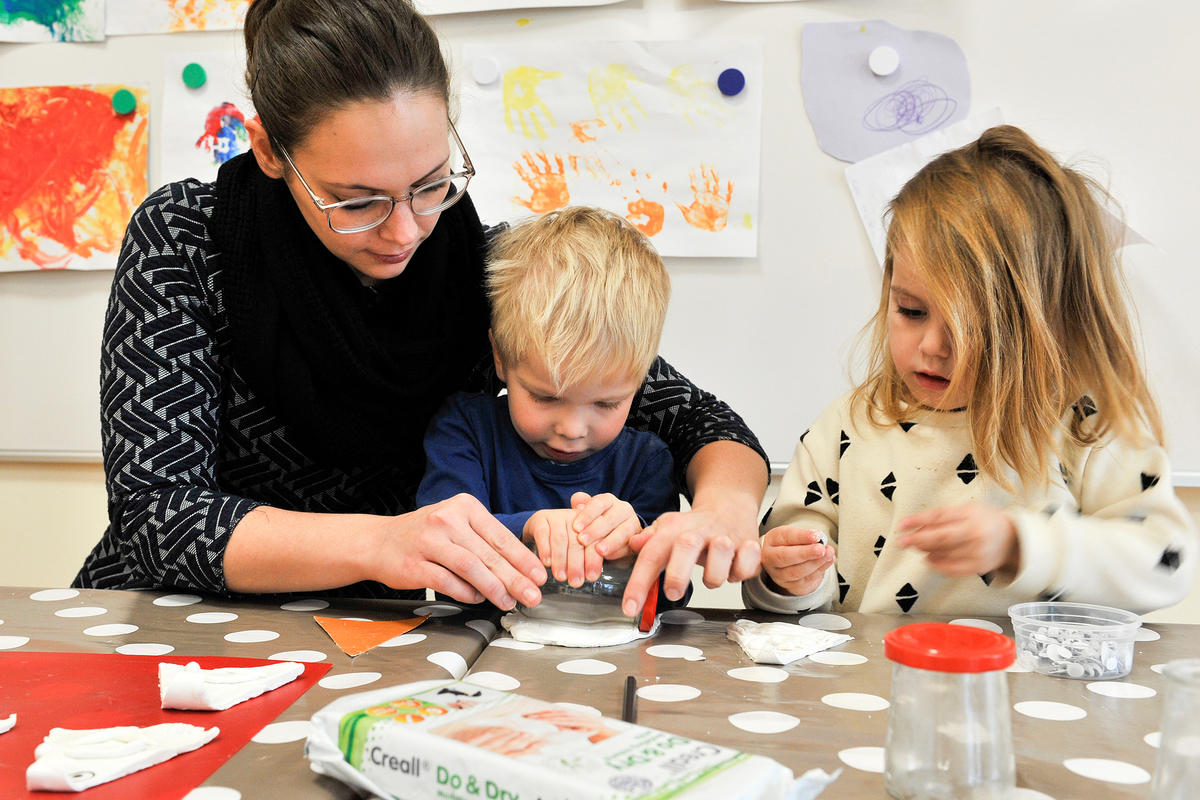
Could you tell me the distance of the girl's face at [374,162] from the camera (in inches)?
38.1

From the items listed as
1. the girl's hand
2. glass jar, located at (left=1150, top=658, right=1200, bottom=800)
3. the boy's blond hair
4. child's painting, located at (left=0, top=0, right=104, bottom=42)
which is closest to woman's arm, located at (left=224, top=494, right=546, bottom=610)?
the boy's blond hair

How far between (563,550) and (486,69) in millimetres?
1094

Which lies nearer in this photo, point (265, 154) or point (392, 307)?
point (265, 154)

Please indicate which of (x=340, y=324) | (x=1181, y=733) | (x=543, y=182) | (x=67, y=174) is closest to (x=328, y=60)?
(x=340, y=324)

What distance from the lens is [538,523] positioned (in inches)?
36.0

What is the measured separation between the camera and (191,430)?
1041mm

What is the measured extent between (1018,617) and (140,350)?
35.4 inches

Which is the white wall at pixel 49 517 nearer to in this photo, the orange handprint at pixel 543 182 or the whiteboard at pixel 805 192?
the whiteboard at pixel 805 192

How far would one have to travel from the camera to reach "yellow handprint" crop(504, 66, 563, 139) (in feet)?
5.54

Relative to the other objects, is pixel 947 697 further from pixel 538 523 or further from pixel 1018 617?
pixel 538 523

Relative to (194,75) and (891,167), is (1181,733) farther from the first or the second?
(194,75)

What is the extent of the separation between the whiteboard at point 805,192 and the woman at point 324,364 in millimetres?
464

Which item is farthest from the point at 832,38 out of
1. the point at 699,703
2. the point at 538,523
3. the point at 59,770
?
the point at 59,770

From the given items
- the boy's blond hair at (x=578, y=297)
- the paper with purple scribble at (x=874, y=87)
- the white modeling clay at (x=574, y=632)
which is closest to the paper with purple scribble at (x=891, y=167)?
the paper with purple scribble at (x=874, y=87)
